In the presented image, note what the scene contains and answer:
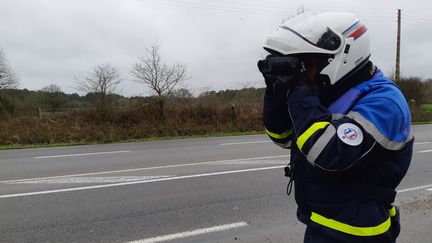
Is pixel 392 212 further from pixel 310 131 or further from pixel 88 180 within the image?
pixel 88 180

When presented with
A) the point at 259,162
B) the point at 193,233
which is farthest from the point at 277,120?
the point at 259,162

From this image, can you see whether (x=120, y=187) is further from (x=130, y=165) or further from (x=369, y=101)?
(x=369, y=101)

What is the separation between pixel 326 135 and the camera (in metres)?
1.47

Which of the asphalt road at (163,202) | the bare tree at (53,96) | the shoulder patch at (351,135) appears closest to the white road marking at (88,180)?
the asphalt road at (163,202)

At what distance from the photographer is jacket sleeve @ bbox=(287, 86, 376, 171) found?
1451 mm

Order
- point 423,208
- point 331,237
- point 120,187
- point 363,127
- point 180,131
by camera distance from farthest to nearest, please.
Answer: point 180,131, point 120,187, point 423,208, point 331,237, point 363,127

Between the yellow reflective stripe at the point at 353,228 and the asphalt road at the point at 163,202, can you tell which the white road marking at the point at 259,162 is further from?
the yellow reflective stripe at the point at 353,228

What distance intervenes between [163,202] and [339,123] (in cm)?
437

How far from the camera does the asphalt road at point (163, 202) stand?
4293 millimetres

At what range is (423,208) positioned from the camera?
510cm

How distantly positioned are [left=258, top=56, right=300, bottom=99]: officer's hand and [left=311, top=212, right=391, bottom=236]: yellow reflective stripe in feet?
1.89

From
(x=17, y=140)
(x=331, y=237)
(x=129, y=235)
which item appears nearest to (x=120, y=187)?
(x=129, y=235)

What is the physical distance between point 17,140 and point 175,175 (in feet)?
38.7

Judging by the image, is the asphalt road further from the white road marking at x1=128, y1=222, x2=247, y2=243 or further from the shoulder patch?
the shoulder patch
